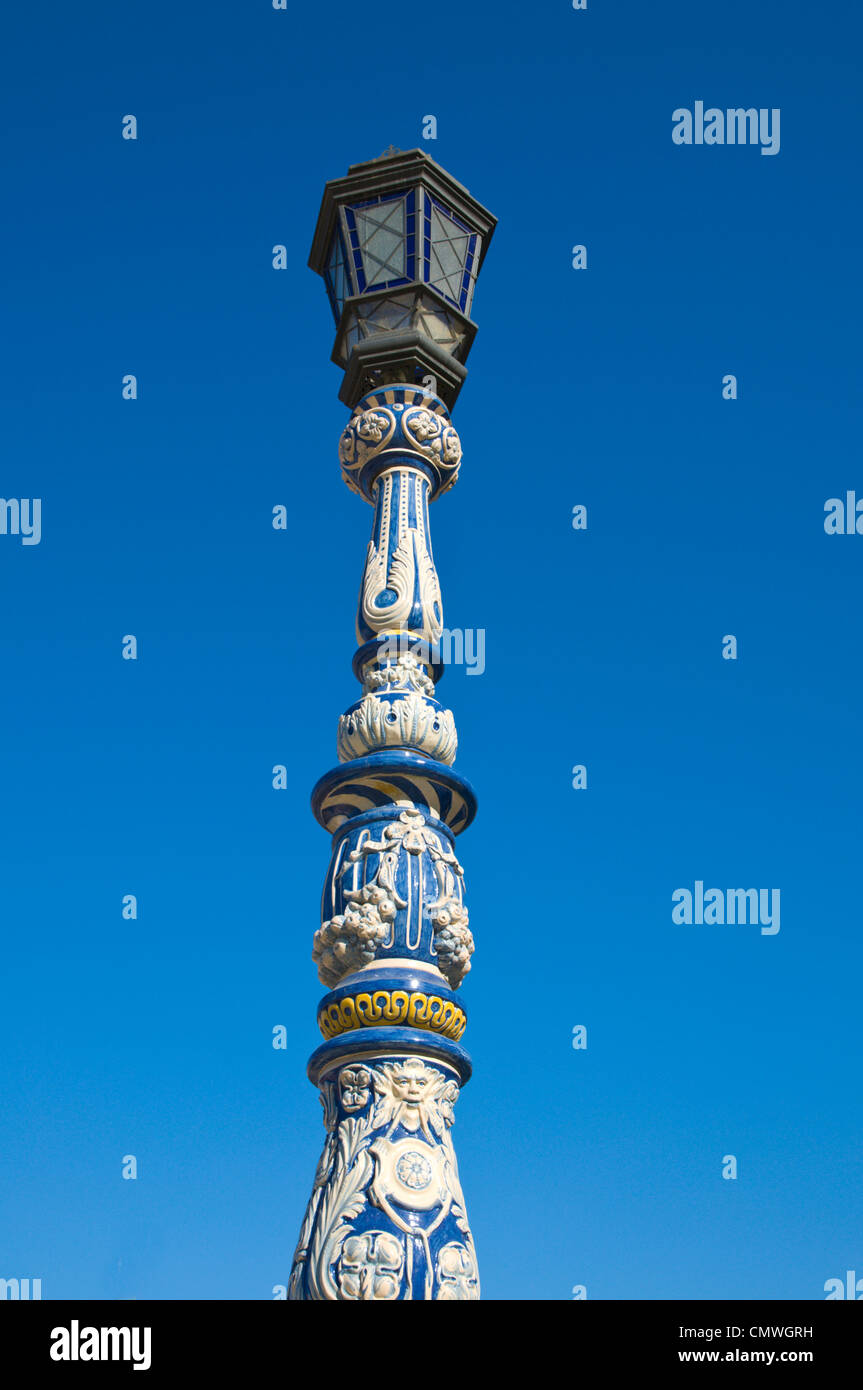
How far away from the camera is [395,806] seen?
6957 mm

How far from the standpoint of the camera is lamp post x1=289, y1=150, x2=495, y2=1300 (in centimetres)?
579

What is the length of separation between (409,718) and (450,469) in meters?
2.27

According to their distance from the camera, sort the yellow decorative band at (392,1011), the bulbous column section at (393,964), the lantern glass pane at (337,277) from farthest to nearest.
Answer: the lantern glass pane at (337,277) < the yellow decorative band at (392,1011) < the bulbous column section at (393,964)

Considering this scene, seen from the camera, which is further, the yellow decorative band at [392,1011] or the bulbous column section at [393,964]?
the yellow decorative band at [392,1011]

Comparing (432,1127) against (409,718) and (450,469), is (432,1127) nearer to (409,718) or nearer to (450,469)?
(409,718)

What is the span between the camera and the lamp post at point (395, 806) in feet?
19.0

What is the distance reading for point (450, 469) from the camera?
8773 mm
